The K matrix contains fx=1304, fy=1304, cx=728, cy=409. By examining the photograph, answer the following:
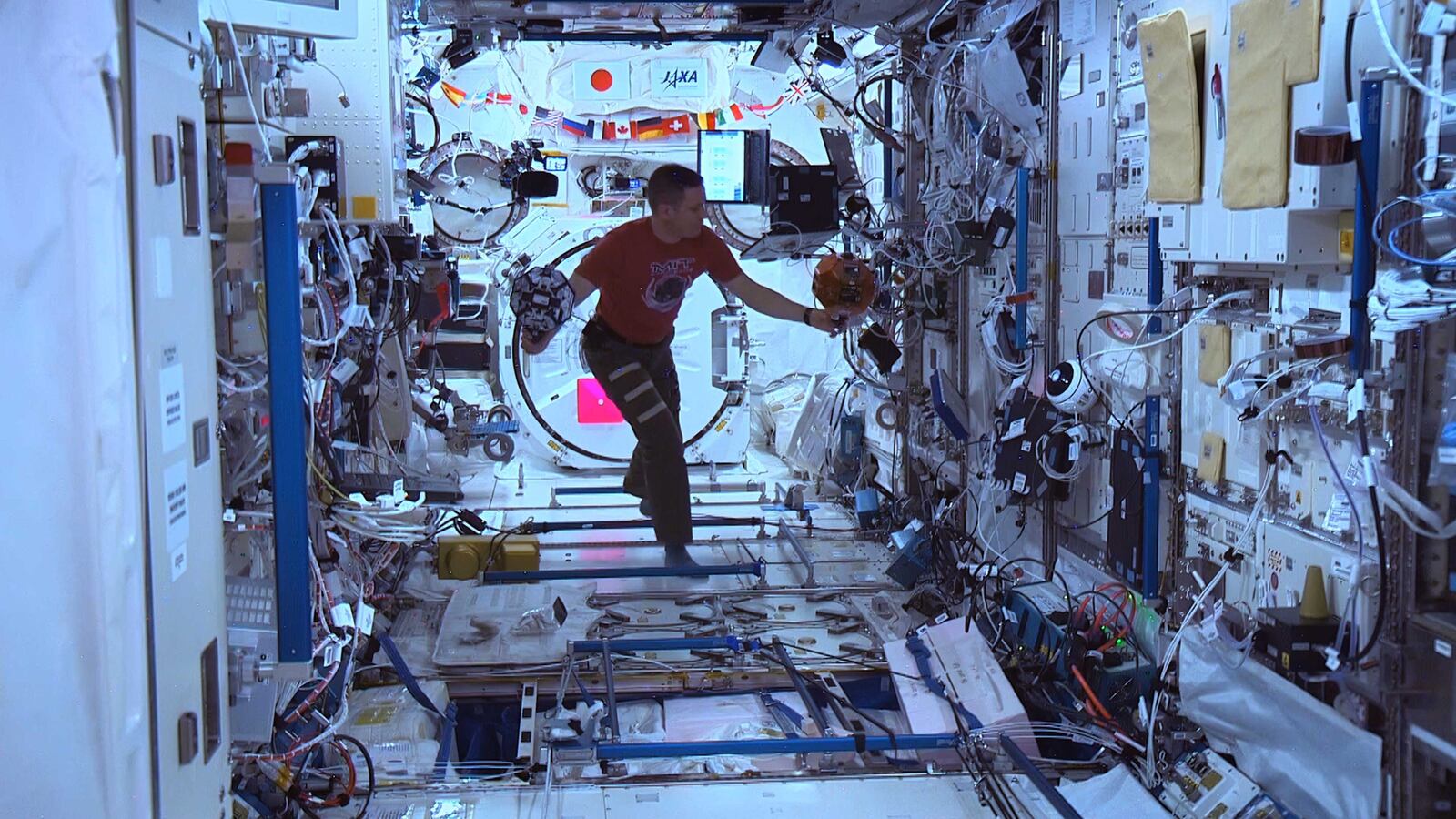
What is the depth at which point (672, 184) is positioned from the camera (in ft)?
20.6

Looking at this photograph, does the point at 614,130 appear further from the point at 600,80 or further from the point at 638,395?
the point at 638,395

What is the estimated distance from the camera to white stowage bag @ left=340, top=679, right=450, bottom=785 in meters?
4.09

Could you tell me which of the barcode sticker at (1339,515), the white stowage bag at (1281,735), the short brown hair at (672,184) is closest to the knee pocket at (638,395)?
the short brown hair at (672,184)

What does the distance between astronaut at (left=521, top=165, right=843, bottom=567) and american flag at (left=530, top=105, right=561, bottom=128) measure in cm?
332

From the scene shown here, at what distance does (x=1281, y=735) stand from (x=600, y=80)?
23.8 ft

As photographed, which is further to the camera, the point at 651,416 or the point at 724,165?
the point at 724,165

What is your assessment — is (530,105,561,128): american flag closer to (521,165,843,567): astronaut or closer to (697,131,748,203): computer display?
(697,131,748,203): computer display

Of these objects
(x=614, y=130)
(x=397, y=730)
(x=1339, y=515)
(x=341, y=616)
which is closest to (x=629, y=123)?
(x=614, y=130)

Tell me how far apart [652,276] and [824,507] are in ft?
7.36

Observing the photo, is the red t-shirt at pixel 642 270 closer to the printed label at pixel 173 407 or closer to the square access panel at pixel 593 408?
the square access panel at pixel 593 408

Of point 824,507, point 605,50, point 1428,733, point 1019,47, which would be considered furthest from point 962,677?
point 605,50

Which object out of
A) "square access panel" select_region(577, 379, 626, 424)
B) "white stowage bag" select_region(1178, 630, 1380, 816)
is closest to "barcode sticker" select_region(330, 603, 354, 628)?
"white stowage bag" select_region(1178, 630, 1380, 816)

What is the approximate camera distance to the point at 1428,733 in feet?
9.84

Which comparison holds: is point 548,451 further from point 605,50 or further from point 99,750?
point 99,750
